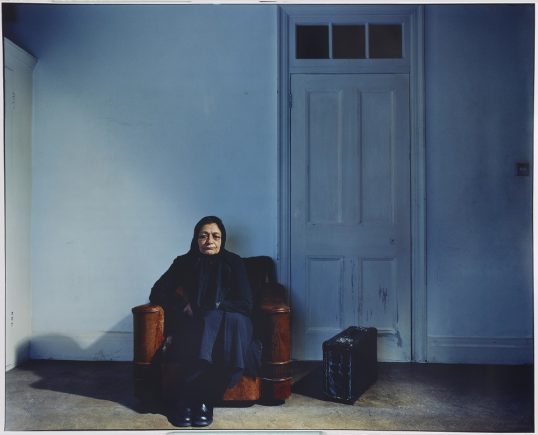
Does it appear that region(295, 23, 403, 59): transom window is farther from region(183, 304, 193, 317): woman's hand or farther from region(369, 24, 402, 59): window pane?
region(183, 304, 193, 317): woman's hand

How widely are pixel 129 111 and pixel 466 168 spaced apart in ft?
8.02

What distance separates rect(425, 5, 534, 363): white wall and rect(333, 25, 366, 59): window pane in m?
0.48

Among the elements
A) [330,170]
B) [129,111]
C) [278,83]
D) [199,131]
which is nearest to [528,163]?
[330,170]

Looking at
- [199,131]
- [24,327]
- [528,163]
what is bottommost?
[24,327]

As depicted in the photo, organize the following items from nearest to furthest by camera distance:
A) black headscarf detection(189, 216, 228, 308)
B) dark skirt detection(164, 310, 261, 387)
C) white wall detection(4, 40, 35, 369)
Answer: dark skirt detection(164, 310, 261, 387) → black headscarf detection(189, 216, 228, 308) → white wall detection(4, 40, 35, 369)

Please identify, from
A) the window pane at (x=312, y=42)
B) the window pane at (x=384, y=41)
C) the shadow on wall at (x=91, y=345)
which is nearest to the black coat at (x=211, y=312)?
the shadow on wall at (x=91, y=345)

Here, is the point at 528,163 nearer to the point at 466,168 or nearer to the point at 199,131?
the point at 466,168

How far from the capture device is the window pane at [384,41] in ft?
10.7

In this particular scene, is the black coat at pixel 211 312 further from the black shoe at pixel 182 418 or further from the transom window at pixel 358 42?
the transom window at pixel 358 42

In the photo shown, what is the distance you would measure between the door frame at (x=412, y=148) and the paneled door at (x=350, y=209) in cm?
4

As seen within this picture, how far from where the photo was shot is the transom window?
325 centimetres

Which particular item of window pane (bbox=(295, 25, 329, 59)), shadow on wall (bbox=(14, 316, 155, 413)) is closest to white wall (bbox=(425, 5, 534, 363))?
Answer: window pane (bbox=(295, 25, 329, 59))

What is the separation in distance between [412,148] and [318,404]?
1.83 m

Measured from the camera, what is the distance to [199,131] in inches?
130
